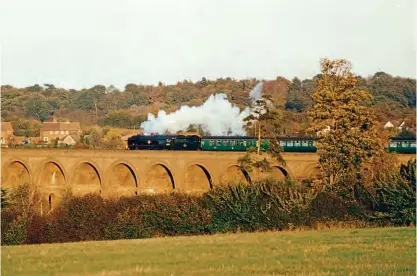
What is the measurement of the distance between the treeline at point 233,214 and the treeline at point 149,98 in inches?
3021

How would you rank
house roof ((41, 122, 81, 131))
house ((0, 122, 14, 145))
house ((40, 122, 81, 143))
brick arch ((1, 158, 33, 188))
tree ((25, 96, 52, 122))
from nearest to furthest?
brick arch ((1, 158, 33, 188)) → house ((0, 122, 14, 145)) → house ((40, 122, 81, 143)) → house roof ((41, 122, 81, 131)) → tree ((25, 96, 52, 122))

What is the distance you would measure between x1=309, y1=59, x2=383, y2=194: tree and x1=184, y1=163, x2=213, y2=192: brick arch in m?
16.7

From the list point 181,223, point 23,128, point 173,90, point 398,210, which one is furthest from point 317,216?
point 173,90

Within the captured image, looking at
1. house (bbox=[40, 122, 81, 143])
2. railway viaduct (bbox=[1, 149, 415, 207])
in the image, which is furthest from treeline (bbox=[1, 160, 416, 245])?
house (bbox=[40, 122, 81, 143])

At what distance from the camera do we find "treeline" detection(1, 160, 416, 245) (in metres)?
32.4

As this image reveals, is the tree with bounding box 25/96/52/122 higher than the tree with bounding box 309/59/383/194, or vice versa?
the tree with bounding box 25/96/52/122

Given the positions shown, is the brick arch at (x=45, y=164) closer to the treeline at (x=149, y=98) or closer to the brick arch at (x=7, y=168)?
the brick arch at (x=7, y=168)

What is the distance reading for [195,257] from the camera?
62.9 feet

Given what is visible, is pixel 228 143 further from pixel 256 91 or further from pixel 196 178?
pixel 256 91

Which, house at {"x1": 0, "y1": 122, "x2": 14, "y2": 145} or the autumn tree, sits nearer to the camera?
the autumn tree

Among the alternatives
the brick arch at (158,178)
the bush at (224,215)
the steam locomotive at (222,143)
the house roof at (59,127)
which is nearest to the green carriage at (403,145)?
the steam locomotive at (222,143)

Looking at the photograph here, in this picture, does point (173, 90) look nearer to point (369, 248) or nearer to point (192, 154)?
point (192, 154)

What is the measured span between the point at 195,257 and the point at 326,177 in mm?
25621

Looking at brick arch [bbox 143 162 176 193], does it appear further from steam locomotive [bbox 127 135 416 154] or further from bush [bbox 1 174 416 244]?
bush [bbox 1 174 416 244]
